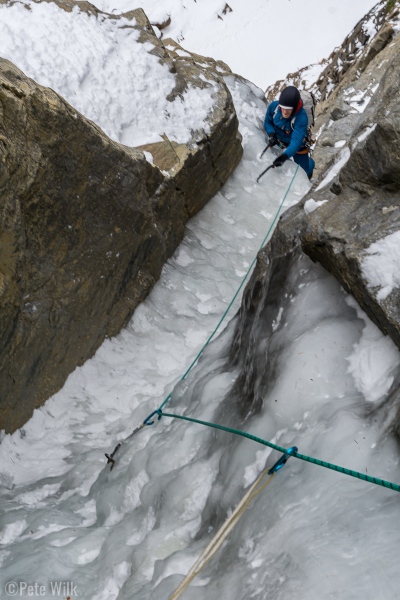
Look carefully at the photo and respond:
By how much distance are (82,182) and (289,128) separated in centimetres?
390

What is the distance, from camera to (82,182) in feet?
15.2

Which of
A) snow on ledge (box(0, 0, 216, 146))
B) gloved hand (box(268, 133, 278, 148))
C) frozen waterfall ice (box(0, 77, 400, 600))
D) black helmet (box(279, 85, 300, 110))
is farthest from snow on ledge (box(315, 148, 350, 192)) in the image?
gloved hand (box(268, 133, 278, 148))

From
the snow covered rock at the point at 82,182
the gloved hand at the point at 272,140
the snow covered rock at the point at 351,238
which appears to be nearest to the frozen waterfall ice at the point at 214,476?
the snow covered rock at the point at 351,238

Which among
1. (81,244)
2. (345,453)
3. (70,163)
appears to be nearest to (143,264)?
(81,244)

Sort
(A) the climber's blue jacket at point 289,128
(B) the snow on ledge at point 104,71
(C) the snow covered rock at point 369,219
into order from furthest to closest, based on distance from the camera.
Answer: (A) the climber's blue jacket at point 289,128
(B) the snow on ledge at point 104,71
(C) the snow covered rock at point 369,219

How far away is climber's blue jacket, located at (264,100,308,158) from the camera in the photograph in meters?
7.23

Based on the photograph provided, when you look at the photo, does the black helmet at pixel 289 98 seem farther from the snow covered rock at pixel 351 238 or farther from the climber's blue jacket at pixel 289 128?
the snow covered rock at pixel 351 238

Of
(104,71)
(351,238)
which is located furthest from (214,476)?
(104,71)

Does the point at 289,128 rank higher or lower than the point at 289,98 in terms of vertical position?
lower

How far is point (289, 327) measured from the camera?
10.9 feet

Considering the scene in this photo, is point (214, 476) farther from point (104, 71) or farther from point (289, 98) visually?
point (289, 98)

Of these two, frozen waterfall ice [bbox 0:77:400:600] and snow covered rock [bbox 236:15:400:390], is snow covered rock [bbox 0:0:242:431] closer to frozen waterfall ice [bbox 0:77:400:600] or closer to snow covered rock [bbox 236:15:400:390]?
frozen waterfall ice [bbox 0:77:400:600]

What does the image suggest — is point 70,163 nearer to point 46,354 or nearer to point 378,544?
point 46,354

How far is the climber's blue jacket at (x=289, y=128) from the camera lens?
723 cm
